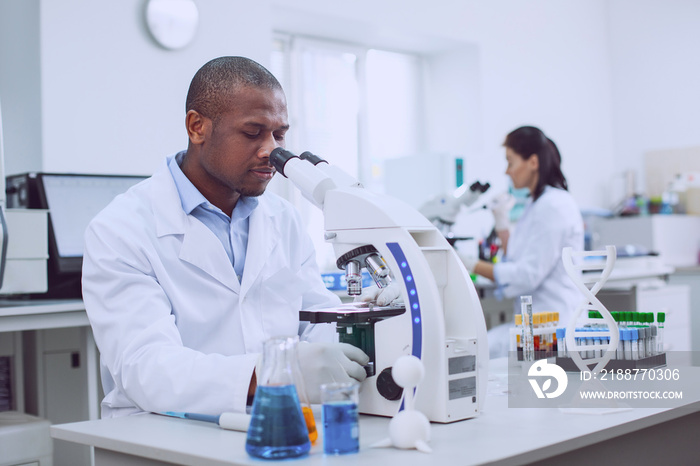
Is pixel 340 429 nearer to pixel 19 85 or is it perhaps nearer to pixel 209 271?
pixel 209 271

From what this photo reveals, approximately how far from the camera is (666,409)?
119 cm

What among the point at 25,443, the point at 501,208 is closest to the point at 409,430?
the point at 25,443

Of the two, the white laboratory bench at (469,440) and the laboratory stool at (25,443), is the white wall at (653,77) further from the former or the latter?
the laboratory stool at (25,443)

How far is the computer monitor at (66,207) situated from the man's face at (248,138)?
1.04 metres

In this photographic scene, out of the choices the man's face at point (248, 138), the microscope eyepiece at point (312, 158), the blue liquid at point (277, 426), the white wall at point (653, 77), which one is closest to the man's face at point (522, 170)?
the man's face at point (248, 138)

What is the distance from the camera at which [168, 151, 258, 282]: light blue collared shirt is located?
5.12 feet

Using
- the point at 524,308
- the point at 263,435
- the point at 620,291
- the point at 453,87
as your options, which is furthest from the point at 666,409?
the point at 453,87

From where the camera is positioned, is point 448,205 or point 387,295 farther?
point 448,205

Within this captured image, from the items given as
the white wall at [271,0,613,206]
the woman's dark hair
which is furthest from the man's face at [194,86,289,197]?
the white wall at [271,0,613,206]

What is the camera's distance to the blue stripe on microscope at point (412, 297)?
1109 millimetres

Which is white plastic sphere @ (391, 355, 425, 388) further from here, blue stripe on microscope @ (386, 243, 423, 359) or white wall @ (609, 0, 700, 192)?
white wall @ (609, 0, 700, 192)

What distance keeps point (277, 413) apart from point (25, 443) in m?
1.37

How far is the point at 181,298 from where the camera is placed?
4.79ft

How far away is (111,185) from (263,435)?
1992 mm
